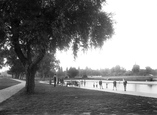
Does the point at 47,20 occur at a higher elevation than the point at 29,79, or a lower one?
higher

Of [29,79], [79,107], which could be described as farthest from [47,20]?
[79,107]

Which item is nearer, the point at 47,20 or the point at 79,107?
the point at 79,107

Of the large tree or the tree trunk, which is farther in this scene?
the tree trunk

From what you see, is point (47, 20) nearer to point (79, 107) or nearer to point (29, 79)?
point (29, 79)

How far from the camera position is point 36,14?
637 inches

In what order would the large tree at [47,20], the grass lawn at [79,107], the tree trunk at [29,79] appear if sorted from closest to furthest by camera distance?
the grass lawn at [79,107] < the large tree at [47,20] < the tree trunk at [29,79]

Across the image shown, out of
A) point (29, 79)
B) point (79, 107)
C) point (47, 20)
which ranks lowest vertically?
point (79, 107)

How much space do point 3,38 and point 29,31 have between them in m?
3.38

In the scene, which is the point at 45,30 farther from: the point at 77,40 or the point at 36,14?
the point at 77,40

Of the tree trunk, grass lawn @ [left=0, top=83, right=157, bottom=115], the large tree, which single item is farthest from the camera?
the tree trunk

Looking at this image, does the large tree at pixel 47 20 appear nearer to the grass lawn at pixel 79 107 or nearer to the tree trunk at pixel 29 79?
the tree trunk at pixel 29 79

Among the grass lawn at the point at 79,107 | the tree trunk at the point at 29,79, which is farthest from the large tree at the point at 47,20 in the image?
the grass lawn at the point at 79,107

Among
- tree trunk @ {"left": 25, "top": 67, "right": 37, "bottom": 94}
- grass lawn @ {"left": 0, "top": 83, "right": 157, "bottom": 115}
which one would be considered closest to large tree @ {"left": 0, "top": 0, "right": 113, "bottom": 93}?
tree trunk @ {"left": 25, "top": 67, "right": 37, "bottom": 94}

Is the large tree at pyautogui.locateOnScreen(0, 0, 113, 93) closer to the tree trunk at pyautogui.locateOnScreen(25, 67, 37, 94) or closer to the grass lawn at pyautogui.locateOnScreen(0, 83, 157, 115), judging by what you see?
the tree trunk at pyautogui.locateOnScreen(25, 67, 37, 94)
